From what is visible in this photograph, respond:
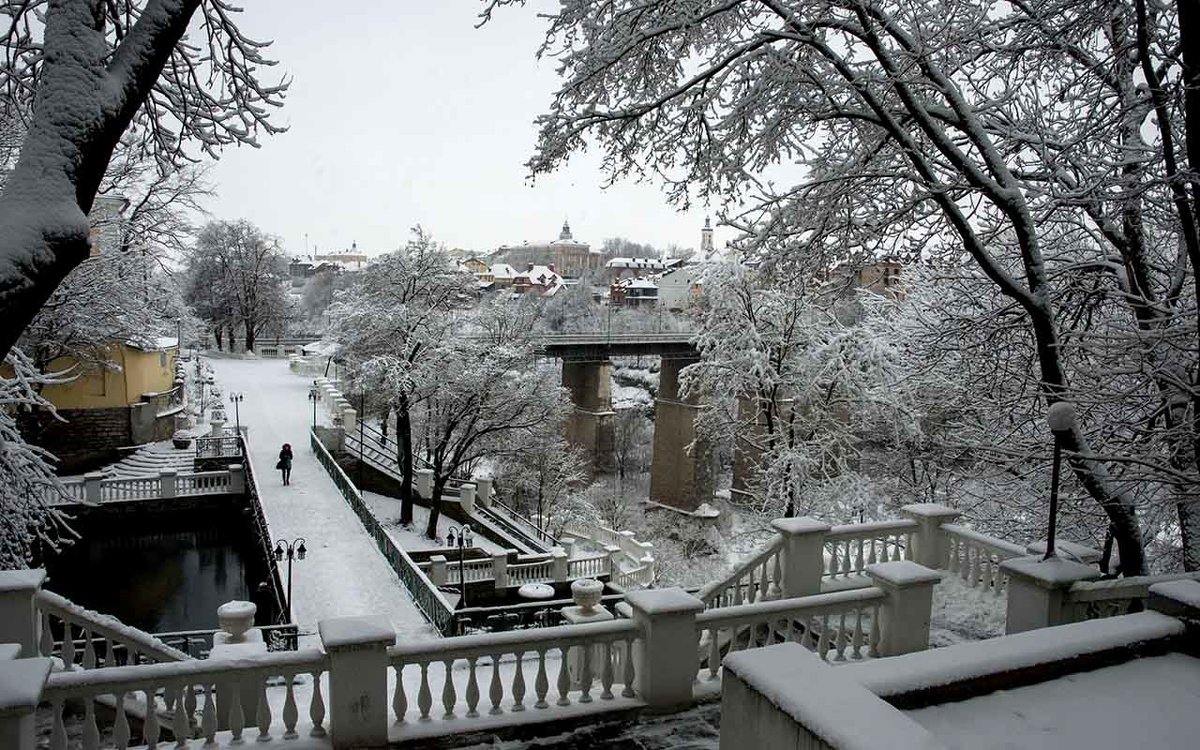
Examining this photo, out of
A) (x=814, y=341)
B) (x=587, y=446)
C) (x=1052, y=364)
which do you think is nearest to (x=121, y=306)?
(x=814, y=341)

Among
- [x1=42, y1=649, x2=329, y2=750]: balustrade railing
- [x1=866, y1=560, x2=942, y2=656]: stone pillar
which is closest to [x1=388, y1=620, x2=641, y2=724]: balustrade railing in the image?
[x1=42, y1=649, x2=329, y2=750]: balustrade railing

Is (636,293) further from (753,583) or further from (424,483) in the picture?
(753,583)

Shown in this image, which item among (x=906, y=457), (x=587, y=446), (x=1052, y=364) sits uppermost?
(x=1052, y=364)

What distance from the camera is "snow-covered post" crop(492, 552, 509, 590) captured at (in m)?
21.1

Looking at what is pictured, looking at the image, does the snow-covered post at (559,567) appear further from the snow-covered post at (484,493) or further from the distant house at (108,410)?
the distant house at (108,410)

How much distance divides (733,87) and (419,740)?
22.5 ft

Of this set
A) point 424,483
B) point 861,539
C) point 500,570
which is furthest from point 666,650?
point 424,483

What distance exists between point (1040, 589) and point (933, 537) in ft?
11.5

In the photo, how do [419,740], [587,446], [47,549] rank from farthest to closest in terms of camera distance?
[587,446] < [47,549] < [419,740]

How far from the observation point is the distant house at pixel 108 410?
87.1 feet

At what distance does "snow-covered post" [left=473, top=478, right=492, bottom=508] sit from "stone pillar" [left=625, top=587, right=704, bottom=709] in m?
22.9

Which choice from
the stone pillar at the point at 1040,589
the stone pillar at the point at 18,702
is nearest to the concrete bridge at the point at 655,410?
the stone pillar at the point at 1040,589

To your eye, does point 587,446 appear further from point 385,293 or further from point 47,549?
point 47,549

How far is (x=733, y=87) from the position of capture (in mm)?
8336
